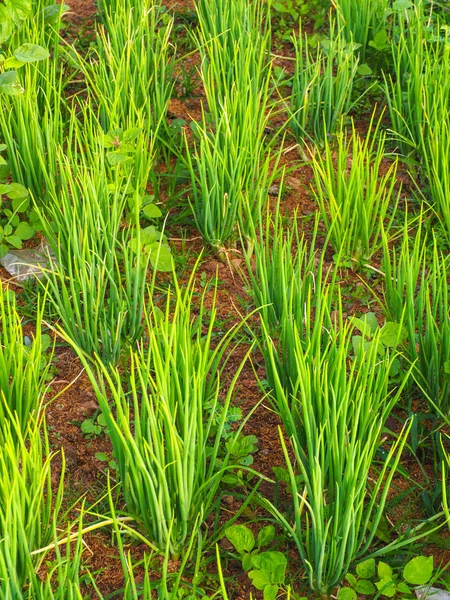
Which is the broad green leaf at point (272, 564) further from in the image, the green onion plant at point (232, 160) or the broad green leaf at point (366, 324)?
the green onion plant at point (232, 160)

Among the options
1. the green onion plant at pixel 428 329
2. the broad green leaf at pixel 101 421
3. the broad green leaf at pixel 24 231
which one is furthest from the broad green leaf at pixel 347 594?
the broad green leaf at pixel 24 231

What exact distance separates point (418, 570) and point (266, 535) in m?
0.32

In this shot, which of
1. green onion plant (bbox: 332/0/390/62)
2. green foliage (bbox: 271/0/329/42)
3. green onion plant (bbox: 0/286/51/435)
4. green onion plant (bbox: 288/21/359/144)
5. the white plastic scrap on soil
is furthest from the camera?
green foliage (bbox: 271/0/329/42)

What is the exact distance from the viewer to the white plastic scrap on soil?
2447 mm

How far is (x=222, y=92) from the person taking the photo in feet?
8.93

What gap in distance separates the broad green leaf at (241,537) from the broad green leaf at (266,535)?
0.03 meters

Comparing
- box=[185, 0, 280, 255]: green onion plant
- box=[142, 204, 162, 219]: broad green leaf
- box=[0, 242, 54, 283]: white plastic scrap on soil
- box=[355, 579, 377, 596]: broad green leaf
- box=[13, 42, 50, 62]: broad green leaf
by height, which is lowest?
box=[355, 579, 377, 596]: broad green leaf

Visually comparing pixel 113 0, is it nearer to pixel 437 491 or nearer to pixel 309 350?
pixel 309 350

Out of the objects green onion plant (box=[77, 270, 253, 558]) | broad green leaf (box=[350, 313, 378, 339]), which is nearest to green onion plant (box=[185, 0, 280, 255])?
broad green leaf (box=[350, 313, 378, 339])

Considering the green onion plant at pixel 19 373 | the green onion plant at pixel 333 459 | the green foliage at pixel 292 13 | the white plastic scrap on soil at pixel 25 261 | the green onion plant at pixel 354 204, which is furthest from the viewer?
the green foliage at pixel 292 13

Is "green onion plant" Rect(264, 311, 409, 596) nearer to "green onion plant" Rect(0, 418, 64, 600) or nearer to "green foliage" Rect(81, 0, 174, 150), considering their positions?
"green onion plant" Rect(0, 418, 64, 600)

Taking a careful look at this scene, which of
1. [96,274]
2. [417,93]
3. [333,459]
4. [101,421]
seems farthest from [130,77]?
[333,459]

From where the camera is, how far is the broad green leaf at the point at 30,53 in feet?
7.58

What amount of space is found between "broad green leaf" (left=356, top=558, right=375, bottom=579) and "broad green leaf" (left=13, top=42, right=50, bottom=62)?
1.53 meters
